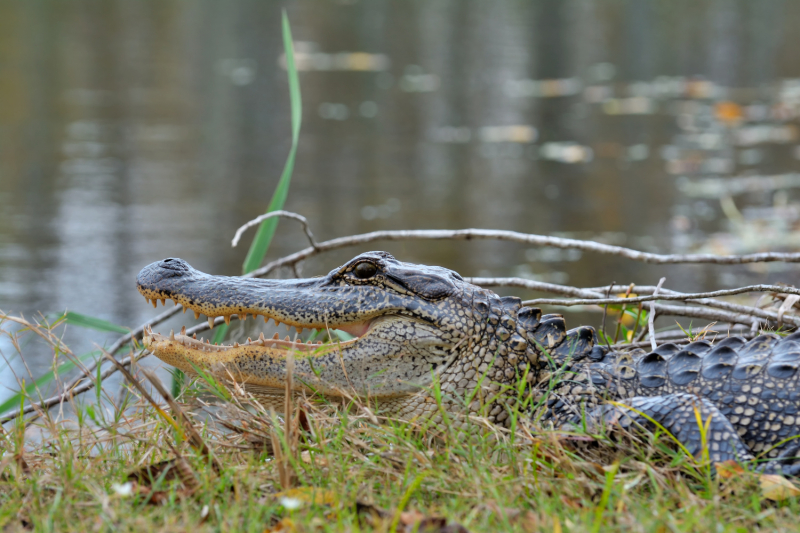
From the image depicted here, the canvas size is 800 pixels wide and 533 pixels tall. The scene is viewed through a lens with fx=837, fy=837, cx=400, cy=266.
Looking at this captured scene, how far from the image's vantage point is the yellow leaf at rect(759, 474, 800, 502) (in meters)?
1.91

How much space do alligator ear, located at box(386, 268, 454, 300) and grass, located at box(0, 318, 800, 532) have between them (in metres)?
0.46

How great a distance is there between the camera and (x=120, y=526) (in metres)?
1.71

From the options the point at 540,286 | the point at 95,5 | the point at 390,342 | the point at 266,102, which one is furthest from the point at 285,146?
the point at 95,5

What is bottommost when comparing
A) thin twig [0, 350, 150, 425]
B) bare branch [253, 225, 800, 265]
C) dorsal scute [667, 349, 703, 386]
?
thin twig [0, 350, 150, 425]

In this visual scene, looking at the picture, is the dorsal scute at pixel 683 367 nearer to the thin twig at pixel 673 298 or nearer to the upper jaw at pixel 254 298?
the thin twig at pixel 673 298

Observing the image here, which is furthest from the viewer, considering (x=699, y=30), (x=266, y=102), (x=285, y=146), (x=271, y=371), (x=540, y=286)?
(x=699, y=30)

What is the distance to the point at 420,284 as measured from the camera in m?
2.57

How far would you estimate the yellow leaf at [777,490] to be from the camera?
1907 mm

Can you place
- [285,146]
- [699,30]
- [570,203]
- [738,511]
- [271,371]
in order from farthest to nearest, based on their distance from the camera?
[699,30]
[285,146]
[570,203]
[271,371]
[738,511]

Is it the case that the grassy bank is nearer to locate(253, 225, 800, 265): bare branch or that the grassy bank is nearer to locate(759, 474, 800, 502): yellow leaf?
locate(759, 474, 800, 502): yellow leaf

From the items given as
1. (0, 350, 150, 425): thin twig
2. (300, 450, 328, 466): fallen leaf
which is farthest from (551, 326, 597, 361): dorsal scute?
(0, 350, 150, 425): thin twig

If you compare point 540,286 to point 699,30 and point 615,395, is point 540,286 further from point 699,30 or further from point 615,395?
point 699,30

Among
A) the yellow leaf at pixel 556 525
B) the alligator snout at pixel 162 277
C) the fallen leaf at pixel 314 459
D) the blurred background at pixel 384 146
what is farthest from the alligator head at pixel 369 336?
the blurred background at pixel 384 146

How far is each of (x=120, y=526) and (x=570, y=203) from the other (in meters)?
5.92
